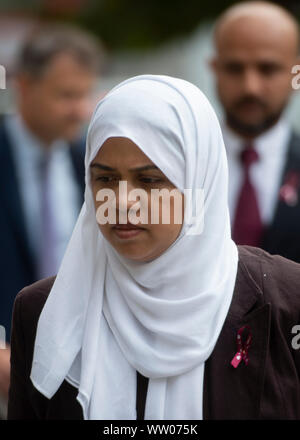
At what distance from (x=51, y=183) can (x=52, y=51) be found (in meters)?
0.70

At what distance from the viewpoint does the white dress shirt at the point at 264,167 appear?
396 centimetres

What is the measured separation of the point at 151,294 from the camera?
2.57m

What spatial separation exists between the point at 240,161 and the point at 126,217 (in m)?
1.72

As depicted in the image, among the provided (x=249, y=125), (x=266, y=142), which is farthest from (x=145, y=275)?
(x=249, y=125)

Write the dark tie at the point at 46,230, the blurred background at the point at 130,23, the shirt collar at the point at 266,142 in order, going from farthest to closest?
the blurred background at the point at 130,23 < the shirt collar at the point at 266,142 < the dark tie at the point at 46,230

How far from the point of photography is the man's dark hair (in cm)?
438

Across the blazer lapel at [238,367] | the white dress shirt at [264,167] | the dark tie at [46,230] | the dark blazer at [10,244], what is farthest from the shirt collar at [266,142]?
the blazer lapel at [238,367]

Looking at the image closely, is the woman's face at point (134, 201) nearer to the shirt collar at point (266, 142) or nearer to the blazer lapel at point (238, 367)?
the blazer lapel at point (238, 367)

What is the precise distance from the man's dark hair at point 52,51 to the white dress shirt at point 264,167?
742 millimetres

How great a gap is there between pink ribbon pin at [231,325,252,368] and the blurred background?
40.6 feet

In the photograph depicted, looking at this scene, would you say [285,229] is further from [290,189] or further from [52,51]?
[52,51]

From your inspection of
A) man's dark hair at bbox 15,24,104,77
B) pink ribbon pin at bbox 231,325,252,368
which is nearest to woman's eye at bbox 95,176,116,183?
pink ribbon pin at bbox 231,325,252,368
